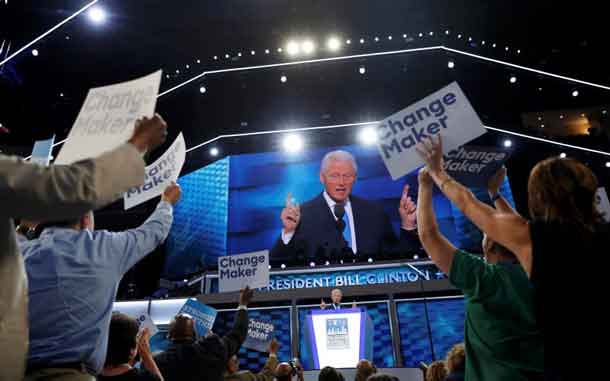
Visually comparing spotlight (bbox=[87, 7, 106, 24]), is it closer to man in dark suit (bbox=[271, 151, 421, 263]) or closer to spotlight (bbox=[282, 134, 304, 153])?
spotlight (bbox=[282, 134, 304, 153])

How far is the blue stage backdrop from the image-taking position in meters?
10.6

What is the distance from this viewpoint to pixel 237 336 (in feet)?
8.29

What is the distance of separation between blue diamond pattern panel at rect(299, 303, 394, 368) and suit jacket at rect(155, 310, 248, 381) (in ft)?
18.9

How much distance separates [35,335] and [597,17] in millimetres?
11675

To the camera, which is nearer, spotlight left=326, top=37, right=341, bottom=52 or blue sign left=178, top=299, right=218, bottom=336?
blue sign left=178, top=299, right=218, bottom=336

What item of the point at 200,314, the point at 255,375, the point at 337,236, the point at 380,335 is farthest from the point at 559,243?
the point at 337,236

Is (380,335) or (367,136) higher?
(367,136)

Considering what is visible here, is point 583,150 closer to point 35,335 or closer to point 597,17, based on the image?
point 597,17

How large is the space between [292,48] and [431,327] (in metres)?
6.41

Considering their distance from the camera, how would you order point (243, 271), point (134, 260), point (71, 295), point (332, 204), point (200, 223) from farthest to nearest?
point (200, 223) → point (332, 204) → point (243, 271) → point (134, 260) → point (71, 295)

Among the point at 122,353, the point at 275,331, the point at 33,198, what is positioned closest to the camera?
the point at 33,198

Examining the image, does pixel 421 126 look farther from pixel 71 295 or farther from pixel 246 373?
pixel 246 373

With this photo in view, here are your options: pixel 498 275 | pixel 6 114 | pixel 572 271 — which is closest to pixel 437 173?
pixel 498 275

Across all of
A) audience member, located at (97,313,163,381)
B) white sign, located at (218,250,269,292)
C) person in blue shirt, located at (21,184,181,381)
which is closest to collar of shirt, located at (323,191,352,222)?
white sign, located at (218,250,269,292)
